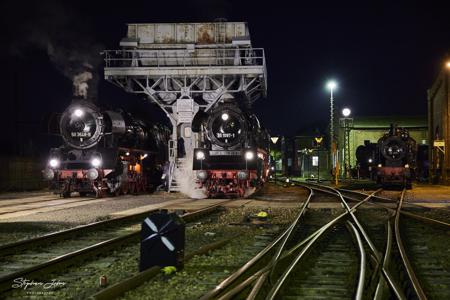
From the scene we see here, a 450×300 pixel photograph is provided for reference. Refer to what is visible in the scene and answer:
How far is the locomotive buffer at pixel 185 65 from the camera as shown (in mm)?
28672

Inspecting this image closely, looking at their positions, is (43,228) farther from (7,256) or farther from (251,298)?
(251,298)

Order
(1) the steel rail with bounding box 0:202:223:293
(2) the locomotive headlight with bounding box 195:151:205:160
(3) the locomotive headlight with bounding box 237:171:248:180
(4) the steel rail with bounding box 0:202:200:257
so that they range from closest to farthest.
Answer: (1) the steel rail with bounding box 0:202:223:293 < (4) the steel rail with bounding box 0:202:200:257 < (3) the locomotive headlight with bounding box 237:171:248:180 < (2) the locomotive headlight with bounding box 195:151:205:160

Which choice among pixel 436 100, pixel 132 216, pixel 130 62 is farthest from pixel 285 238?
pixel 436 100

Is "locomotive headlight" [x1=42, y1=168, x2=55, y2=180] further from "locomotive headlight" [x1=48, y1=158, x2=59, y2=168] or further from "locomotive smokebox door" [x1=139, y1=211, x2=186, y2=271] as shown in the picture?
"locomotive smokebox door" [x1=139, y1=211, x2=186, y2=271]

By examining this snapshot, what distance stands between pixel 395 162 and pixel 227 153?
11651mm

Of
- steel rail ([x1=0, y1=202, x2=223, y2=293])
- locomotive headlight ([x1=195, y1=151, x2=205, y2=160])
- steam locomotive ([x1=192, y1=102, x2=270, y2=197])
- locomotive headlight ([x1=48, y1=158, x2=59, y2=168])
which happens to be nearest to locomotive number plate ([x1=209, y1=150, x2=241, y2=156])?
steam locomotive ([x1=192, y1=102, x2=270, y2=197])

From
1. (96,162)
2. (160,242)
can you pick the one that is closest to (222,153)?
(96,162)

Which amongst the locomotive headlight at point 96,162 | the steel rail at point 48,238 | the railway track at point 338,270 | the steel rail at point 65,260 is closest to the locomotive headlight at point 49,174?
the locomotive headlight at point 96,162

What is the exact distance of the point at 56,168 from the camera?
21.0 metres

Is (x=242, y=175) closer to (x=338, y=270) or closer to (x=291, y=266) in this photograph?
(x=338, y=270)

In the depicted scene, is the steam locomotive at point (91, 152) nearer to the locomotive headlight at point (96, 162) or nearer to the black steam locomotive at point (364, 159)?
the locomotive headlight at point (96, 162)

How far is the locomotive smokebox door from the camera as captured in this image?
679cm

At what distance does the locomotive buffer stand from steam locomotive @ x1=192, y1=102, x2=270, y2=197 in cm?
718

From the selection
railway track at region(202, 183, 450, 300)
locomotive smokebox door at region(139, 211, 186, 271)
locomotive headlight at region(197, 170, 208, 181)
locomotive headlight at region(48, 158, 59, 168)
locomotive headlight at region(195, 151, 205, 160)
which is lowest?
railway track at region(202, 183, 450, 300)
